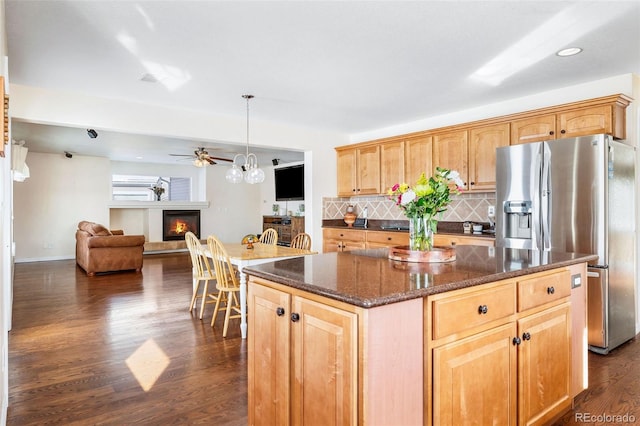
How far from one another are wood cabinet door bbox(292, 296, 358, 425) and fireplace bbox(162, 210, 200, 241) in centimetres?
907

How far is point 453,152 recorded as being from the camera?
466cm

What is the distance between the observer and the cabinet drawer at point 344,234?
18.3 ft

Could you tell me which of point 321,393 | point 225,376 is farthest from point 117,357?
point 321,393

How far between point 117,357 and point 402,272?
8.19ft

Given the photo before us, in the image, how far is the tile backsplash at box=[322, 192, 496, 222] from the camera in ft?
15.7

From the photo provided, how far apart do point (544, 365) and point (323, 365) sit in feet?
3.97

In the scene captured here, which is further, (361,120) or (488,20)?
(361,120)

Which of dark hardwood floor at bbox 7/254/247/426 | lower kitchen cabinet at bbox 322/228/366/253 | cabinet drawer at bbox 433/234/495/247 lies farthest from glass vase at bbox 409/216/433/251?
lower kitchen cabinet at bbox 322/228/366/253

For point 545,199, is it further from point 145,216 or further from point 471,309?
point 145,216

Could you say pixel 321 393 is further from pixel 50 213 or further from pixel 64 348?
pixel 50 213

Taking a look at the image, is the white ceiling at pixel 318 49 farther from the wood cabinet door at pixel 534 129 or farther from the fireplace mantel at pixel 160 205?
the fireplace mantel at pixel 160 205

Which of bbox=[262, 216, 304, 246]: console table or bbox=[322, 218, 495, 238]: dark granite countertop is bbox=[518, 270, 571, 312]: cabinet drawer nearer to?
bbox=[322, 218, 495, 238]: dark granite countertop

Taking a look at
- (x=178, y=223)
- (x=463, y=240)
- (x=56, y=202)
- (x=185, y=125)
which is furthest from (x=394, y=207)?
(x=56, y=202)

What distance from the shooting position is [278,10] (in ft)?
7.84
